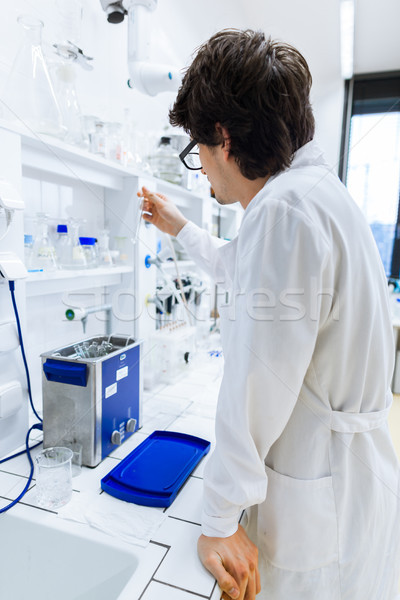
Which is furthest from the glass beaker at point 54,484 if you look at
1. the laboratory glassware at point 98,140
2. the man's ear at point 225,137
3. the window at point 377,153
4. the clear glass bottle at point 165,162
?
the window at point 377,153

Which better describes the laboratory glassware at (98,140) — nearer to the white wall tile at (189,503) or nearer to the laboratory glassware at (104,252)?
the laboratory glassware at (104,252)

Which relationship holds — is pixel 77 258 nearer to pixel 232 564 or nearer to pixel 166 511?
pixel 166 511

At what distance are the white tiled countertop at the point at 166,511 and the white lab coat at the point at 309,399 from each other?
0.08 m

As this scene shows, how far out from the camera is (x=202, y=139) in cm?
83

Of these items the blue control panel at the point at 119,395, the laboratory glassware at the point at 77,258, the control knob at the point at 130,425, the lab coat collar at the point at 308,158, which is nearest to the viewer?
the lab coat collar at the point at 308,158

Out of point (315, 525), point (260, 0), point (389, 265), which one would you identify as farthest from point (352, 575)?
point (389, 265)

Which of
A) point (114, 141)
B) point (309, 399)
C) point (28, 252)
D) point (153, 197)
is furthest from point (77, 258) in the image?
point (309, 399)

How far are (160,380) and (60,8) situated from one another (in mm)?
1444

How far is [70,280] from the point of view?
139 cm

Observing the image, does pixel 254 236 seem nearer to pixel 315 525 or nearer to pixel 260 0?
pixel 315 525

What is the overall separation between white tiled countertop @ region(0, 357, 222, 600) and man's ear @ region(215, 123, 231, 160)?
0.78 metres

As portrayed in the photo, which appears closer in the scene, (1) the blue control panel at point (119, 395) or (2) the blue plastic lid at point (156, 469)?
(2) the blue plastic lid at point (156, 469)

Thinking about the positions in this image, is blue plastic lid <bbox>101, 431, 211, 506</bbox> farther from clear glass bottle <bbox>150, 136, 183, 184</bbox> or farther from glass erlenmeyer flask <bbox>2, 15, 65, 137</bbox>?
clear glass bottle <bbox>150, 136, 183, 184</bbox>

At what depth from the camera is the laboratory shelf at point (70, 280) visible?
1.18m
